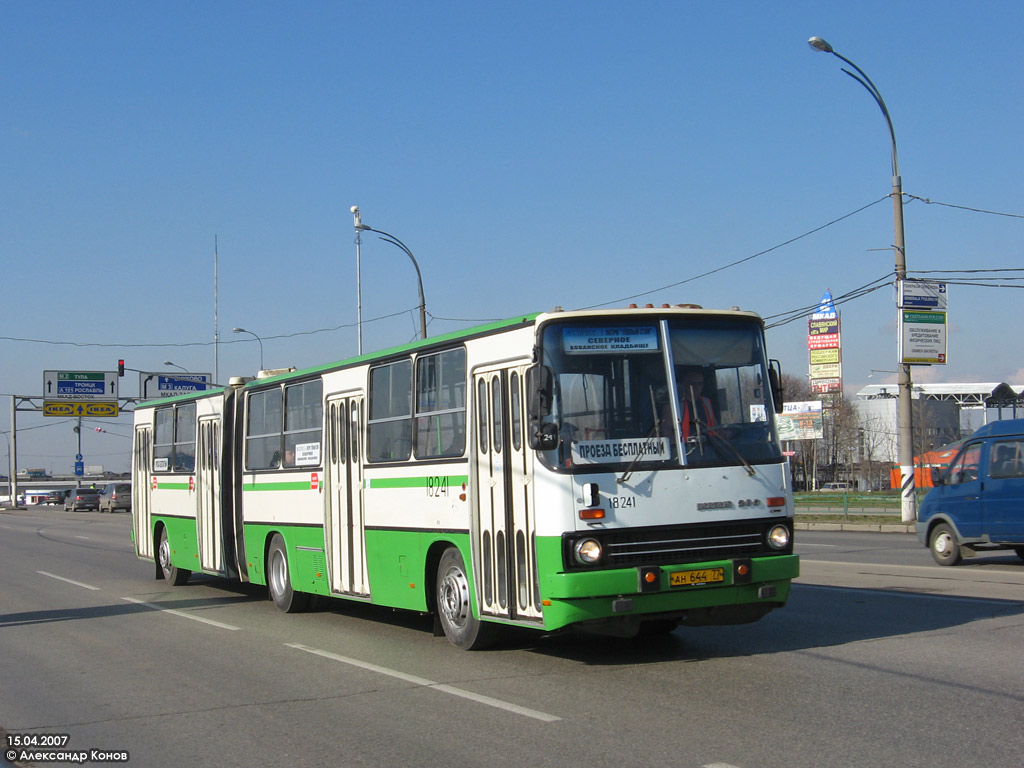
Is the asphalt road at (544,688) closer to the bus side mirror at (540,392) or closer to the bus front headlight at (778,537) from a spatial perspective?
the bus front headlight at (778,537)

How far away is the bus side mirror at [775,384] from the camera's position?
9.47 meters

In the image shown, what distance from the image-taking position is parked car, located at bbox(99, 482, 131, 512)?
208ft

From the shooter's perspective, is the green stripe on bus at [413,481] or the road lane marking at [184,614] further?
the road lane marking at [184,614]

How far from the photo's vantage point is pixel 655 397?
8.98 meters

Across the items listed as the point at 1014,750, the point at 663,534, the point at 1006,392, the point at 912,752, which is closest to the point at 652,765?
the point at 912,752

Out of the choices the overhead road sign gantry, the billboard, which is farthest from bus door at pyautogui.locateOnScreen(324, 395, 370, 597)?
the overhead road sign gantry

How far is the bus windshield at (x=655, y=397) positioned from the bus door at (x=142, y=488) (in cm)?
1261

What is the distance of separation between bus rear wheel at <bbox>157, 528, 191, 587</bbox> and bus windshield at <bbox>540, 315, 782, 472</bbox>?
1138 cm

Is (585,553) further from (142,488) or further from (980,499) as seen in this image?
(142,488)

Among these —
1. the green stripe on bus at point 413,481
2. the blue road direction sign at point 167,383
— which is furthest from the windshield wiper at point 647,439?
the blue road direction sign at point 167,383

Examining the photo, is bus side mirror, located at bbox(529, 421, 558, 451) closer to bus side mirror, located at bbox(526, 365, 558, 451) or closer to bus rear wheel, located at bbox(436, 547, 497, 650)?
bus side mirror, located at bbox(526, 365, 558, 451)

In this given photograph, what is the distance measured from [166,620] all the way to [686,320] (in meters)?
8.05

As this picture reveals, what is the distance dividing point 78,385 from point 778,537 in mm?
67680

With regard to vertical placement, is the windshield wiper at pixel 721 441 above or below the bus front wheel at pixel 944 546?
above
